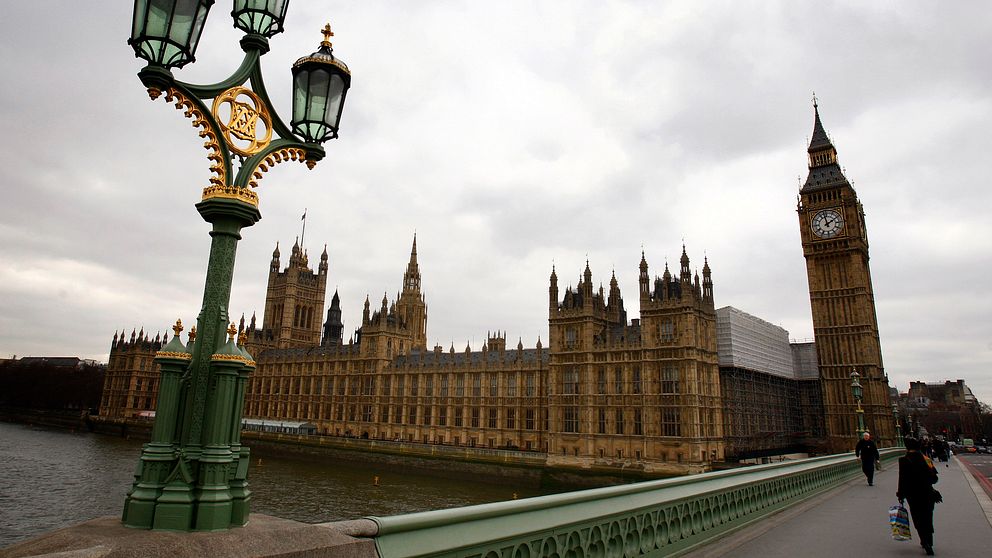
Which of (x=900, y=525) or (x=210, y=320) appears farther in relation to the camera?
(x=900, y=525)

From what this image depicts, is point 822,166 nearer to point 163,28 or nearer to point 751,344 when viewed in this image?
point 751,344

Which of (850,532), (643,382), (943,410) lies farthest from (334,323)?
(943,410)

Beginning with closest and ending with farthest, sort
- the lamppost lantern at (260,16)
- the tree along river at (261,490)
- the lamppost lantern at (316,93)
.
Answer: the lamppost lantern at (260,16) < the lamppost lantern at (316,93) < the tree along river at (261,490)

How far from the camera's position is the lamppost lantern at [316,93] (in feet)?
18.2

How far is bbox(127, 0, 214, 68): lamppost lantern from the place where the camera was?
421cm

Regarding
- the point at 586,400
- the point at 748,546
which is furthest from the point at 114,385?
the point at 748,546

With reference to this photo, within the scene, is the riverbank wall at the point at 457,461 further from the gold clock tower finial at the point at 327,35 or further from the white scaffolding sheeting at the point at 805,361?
the gold clock tower finial at the point at 327,35

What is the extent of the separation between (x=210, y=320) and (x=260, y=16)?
112 inches

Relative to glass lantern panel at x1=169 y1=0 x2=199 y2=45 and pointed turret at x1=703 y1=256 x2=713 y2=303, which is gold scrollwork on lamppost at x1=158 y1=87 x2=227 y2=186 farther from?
pointed turret at x1=703 y1=256 x2=713 y2=303

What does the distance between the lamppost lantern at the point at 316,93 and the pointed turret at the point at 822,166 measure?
250 feet

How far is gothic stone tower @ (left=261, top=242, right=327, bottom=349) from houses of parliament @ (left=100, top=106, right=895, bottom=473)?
1109cm

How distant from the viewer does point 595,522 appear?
5.66 metres

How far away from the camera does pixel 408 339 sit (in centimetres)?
8188

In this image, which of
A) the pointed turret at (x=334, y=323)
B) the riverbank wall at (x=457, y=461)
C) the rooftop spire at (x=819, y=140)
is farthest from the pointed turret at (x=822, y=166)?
the pointed turret at (x=334, y=323)
